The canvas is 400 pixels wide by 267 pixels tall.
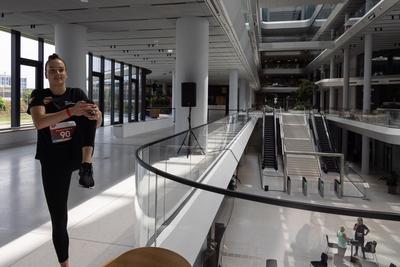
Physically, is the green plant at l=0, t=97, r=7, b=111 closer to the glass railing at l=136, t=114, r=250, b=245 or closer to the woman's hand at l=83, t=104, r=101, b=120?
the glass railing at l=136, t=114, r=250, b=245

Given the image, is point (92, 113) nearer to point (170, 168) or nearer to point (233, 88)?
point (170, 168)

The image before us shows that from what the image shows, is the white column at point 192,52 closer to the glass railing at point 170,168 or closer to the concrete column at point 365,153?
the glass railing at point 170,168

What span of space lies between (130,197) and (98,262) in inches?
100

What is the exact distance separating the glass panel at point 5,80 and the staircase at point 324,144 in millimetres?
19150

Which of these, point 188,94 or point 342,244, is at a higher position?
point 188,94

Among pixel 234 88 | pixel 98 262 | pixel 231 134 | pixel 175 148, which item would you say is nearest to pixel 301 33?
pixel 234 88

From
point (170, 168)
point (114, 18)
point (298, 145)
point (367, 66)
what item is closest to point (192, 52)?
point (114, 18)

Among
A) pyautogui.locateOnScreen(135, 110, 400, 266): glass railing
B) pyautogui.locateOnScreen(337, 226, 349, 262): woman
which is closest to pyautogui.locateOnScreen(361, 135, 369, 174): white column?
pyautogui.locateOnScreen(135, 110, 400, 266): glass railing

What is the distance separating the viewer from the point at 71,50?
A: 33.3 ft

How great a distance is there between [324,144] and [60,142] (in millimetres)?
24939

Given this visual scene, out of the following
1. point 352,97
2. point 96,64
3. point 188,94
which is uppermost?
point 96,64

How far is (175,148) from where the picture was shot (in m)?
6.18

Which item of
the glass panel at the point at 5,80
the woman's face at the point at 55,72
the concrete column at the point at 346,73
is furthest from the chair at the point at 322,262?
the concrete column at the point at 346,73

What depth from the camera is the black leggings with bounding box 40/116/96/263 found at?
253 cm
